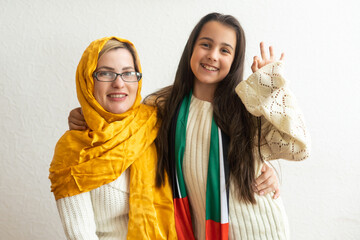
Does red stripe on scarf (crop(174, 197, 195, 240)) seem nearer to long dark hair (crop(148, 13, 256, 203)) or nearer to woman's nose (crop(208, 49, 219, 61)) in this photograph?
long dark hair (crop(148, 13, 256, 203))

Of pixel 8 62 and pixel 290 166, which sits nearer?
pixel 8 62

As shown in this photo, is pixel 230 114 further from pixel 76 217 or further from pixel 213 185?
pixel 76 217

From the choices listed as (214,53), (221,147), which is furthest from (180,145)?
(214,53)

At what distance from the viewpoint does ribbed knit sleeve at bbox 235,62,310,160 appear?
1.08 meters

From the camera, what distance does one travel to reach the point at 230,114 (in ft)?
4.13

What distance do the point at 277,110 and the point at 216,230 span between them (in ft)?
1.70

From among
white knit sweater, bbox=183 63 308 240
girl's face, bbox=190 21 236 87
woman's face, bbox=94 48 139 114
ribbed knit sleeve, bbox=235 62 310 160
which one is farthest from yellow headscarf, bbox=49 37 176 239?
ribbed knit sleeve, bbox=235 62 310 160

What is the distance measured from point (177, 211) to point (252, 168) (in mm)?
346

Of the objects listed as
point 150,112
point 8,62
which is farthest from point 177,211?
point 8,62

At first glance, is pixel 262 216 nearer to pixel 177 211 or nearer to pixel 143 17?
pixel 177 211

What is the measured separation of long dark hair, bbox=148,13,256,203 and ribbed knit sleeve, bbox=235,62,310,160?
10 centimetres

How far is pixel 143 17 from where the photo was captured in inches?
66.4

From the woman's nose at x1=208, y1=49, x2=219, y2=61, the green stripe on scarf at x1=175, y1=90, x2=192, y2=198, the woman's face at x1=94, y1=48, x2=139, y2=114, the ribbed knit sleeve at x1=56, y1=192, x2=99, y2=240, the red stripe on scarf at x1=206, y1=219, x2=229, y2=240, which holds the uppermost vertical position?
the woman's nose at x1=208, y1=49, x2=219, y2=61

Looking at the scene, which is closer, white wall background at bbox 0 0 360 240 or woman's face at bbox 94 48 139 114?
woman's face at bbox 94 48 139 114
